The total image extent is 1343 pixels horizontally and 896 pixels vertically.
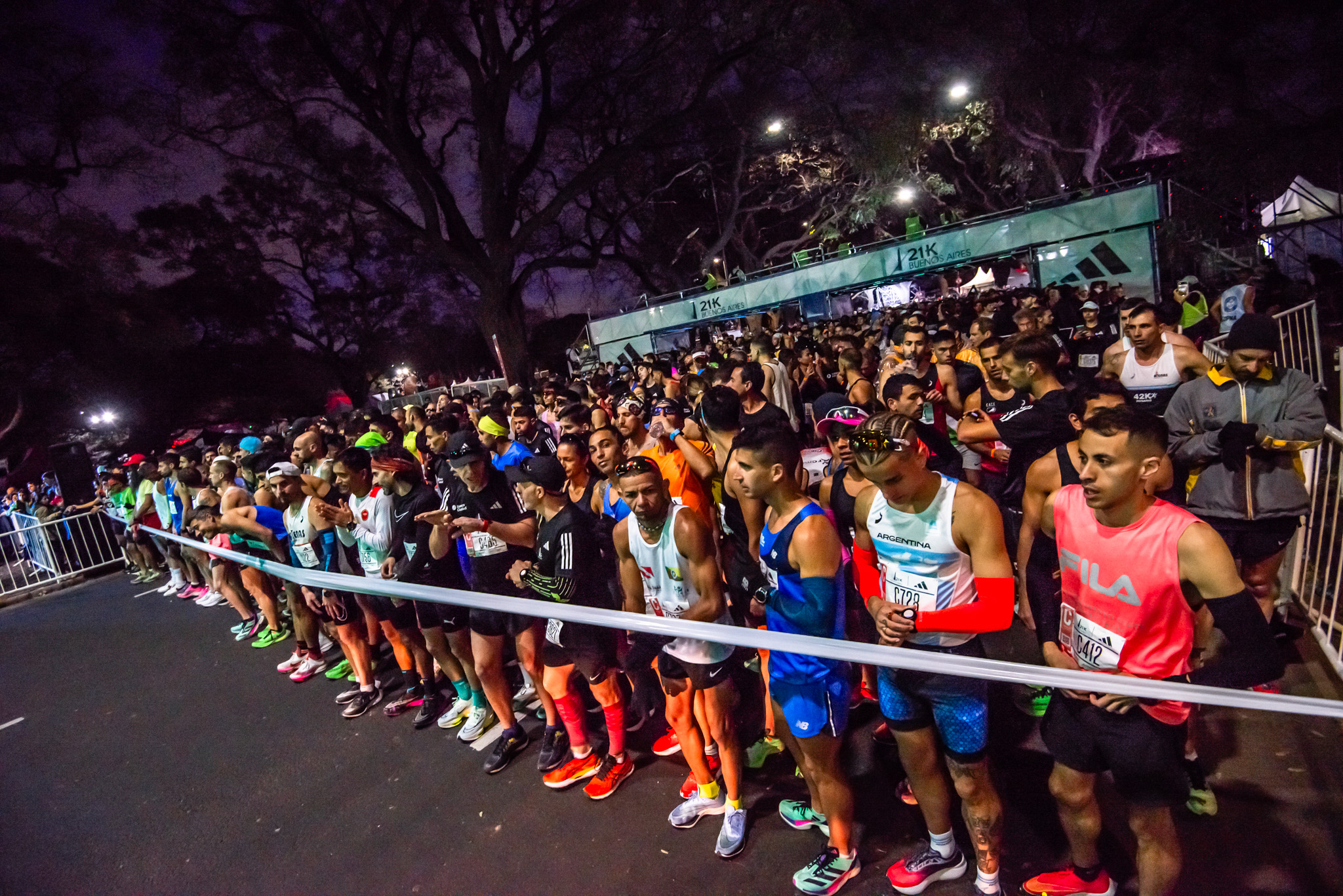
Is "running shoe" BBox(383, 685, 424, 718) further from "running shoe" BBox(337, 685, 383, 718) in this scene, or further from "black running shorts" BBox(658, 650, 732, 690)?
"black running shorts" BBox(658, 650, 732, 690)

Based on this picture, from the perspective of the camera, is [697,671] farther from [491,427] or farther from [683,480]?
[491,427]

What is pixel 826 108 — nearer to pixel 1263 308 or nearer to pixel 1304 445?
pixel 1263 308

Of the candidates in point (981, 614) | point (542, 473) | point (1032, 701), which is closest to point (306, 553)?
point (542, 473)

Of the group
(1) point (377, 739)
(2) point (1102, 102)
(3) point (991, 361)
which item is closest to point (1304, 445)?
(3) point (991, 361)

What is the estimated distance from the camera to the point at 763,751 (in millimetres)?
3682

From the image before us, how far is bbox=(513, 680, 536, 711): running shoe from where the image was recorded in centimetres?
481

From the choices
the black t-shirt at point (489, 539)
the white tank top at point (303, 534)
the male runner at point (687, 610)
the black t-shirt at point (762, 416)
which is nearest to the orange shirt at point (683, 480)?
the black t-shirt at point (762, 416)

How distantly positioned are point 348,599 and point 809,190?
2835 centimetres

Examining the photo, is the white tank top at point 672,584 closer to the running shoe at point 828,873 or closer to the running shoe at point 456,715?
the running shoe at point 828,873

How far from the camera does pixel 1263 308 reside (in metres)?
7.91

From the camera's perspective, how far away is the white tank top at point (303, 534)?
519cm

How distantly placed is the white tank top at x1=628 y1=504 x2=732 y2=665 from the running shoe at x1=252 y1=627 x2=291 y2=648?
18.7 feet

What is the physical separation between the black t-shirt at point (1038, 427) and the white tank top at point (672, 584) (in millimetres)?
2028

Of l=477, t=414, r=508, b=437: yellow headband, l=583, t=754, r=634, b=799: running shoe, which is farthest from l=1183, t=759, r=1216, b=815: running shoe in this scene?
l=477, t=414, r=508, b=437: yellow headband
